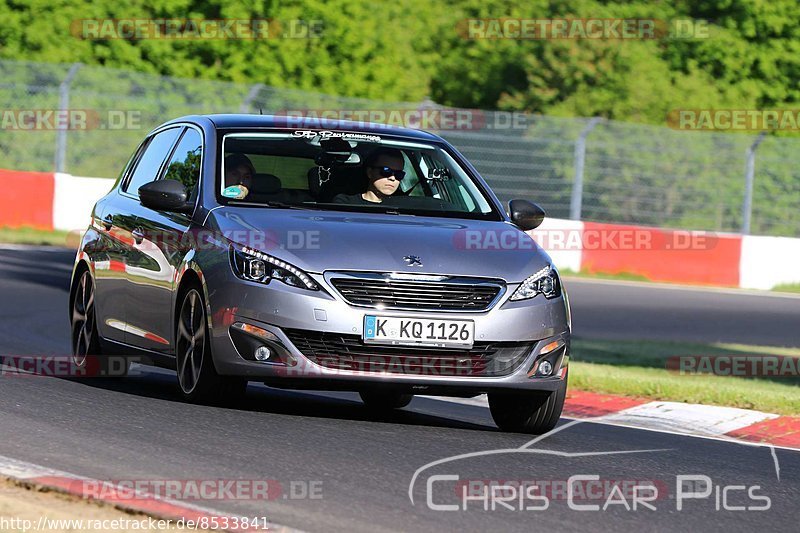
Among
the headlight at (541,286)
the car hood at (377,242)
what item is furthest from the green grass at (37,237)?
the headlight at (541,286)

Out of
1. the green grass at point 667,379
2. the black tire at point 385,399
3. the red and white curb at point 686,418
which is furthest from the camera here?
the green grass at point 667,379

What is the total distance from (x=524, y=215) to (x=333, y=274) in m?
1.83

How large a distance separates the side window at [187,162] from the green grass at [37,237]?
13806 millimetres

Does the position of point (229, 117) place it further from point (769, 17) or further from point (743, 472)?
point (769, 17)

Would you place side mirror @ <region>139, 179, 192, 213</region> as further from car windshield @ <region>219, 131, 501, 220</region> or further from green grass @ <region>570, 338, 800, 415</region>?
green grass @ <region>570, 338, 800, 415</region>

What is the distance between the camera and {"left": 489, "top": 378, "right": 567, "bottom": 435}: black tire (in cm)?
905

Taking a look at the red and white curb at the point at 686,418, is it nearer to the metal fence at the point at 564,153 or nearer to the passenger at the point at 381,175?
the passenger at the point at 381,175

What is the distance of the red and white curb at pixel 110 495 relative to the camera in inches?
239

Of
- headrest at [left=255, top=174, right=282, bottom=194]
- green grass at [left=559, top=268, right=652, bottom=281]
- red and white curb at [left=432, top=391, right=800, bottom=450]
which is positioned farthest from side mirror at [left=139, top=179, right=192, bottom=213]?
green grass at [left=559, top=268, right=652, bottom=281]

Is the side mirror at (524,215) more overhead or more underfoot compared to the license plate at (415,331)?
more overhead

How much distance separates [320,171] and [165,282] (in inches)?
44.4

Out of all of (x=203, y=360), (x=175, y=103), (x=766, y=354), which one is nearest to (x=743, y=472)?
(x=203, y=360)

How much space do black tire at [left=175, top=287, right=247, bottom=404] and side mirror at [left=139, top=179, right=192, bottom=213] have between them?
1.68 feet

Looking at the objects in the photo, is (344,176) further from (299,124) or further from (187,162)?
(187,162)
